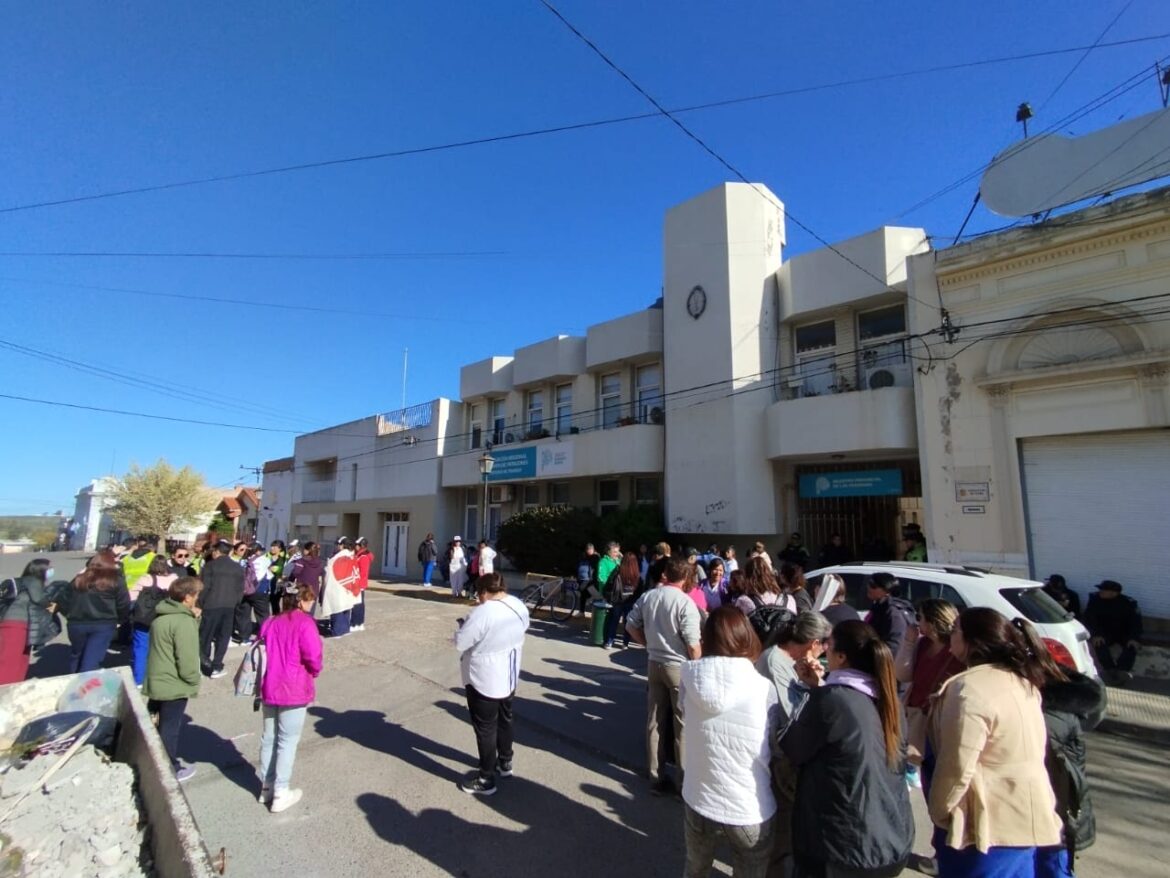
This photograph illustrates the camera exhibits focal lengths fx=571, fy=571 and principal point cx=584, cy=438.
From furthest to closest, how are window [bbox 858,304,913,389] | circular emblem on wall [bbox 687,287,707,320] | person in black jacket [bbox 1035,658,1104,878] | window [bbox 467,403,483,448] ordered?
window [bbox 467,403,483,448] < circular emblem on wall [bbox 687,287,707,320] < window [bbox 858,304,913,389] < person in black jacket [bbox 1035,658,1104,878]

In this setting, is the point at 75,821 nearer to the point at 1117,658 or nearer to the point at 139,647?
the point at 139,647

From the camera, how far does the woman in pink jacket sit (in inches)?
165

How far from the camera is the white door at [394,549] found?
79.9 feet

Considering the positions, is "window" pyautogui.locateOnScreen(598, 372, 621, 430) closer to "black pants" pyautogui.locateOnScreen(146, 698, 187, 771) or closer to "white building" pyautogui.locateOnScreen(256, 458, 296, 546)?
"black pants" pyautogui.locateOnScreen(146, 698, 187, 771)

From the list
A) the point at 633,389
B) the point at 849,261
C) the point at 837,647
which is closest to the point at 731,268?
the point at 849,261

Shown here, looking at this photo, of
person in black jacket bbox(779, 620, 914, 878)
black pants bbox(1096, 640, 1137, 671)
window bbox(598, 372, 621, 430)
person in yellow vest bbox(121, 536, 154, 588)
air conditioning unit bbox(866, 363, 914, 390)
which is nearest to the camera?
person in black jacket bbox(779, 620, 914, 878)

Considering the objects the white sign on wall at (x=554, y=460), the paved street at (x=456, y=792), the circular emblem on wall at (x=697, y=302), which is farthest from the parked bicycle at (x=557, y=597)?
the circular emblem on wall at (x=697, y=302)

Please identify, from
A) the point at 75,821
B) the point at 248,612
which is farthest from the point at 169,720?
the point at 248,612

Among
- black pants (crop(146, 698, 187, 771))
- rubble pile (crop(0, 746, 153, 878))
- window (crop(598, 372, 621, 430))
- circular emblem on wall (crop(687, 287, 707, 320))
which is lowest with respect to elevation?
rubble pile (crop(0, 746, 153, 878))

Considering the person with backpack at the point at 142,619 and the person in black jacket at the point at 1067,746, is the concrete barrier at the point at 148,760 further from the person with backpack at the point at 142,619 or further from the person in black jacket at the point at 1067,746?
the person in black jacket at the point at 1067,746

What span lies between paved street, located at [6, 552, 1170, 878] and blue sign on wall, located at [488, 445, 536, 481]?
39.7 ft

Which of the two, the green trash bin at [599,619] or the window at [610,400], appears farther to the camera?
the window at [610,400]

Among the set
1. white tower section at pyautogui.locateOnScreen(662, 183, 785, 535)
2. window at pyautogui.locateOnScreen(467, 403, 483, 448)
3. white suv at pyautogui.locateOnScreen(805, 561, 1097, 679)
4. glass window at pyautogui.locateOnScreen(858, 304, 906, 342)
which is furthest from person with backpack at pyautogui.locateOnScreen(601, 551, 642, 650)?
window at pyautogui.locateOnScreen(467, 403, 483, 448)

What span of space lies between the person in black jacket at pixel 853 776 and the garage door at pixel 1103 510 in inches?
400
